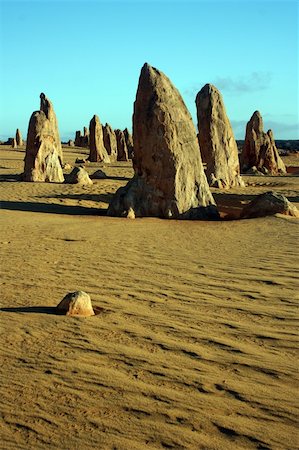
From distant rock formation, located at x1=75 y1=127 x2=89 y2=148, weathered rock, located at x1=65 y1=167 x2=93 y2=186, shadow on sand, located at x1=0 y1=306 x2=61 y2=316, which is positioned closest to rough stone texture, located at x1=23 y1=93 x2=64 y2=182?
weathered rock, located at x1=65 y1=167 x2=93 y2=186

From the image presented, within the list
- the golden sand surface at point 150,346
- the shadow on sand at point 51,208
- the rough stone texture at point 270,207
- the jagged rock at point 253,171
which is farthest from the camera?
the jagged rock at point 253,171

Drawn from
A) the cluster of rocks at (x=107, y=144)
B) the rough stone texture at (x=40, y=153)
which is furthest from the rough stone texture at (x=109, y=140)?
the rough stone texture at (x=40, y=153)

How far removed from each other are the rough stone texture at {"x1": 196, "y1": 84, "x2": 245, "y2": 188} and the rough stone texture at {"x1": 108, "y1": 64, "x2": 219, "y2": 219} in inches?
259

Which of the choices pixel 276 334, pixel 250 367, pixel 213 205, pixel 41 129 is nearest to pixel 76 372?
pixel 250 367

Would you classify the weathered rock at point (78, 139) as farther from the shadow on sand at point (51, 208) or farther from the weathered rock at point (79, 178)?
the shadow on sand at point (51, 208)

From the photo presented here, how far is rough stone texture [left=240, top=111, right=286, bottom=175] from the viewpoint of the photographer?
1085 inches

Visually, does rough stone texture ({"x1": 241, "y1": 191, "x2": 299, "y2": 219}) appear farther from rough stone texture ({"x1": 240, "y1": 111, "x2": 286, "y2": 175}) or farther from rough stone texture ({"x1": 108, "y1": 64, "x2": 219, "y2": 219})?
rough stone texture ({"x1": 240, "y1": 111, "x2": 286, "y2": 175})

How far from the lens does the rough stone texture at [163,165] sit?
42.3 ft

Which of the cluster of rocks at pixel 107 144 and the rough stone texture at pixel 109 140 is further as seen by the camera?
the rough stone texture at pixel 109 140

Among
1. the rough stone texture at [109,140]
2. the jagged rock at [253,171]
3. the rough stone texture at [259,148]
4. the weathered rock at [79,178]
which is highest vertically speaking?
the rough stone texture at [109,140]

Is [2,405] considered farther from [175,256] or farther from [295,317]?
[175,256]

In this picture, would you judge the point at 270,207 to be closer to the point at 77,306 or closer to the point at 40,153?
the point at 77,306

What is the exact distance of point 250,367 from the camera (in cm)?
454

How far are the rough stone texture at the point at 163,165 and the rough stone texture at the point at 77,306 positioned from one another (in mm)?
7038
